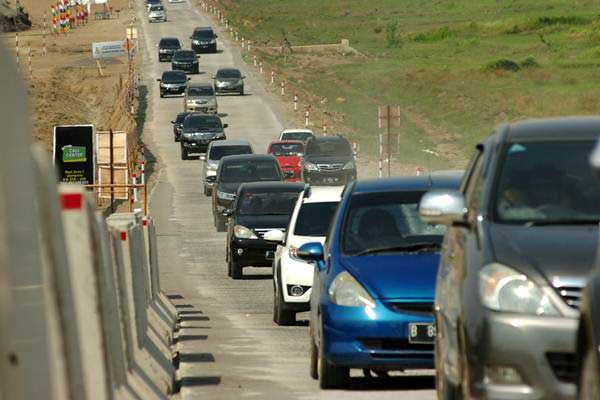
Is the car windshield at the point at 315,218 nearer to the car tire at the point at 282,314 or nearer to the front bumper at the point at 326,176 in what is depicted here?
the car tire at the point at 282,314

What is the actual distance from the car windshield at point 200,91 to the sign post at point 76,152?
30.7 meters

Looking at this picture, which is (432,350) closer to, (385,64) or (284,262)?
(284,262)

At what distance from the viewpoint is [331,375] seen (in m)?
12.3

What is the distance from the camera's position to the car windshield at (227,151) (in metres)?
49.0

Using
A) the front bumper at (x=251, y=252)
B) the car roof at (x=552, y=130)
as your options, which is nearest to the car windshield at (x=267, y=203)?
the front bumper at (x=251, y=252)

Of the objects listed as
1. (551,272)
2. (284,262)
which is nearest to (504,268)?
(551,272)

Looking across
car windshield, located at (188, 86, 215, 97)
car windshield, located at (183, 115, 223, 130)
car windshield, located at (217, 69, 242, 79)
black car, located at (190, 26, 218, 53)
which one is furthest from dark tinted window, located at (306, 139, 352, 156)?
black car, located at (190, 26, 218, 53)

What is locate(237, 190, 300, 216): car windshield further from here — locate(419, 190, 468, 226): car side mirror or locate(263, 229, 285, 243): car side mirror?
locate(419, 190, 468, 226): car side mirror

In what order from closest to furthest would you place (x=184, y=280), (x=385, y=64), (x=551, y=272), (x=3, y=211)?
(x=3, y=211), (x=551, y=272), (x=184, y=280), (x=385, y=64)

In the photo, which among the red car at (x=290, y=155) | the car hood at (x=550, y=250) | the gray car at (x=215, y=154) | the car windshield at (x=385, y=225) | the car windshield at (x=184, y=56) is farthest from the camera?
the car windshield at (x=184, y=56)

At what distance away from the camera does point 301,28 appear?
141 metres

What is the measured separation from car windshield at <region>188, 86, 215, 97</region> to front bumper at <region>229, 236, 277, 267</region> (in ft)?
155

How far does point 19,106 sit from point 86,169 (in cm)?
3811

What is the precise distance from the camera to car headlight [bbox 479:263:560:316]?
769 cm
